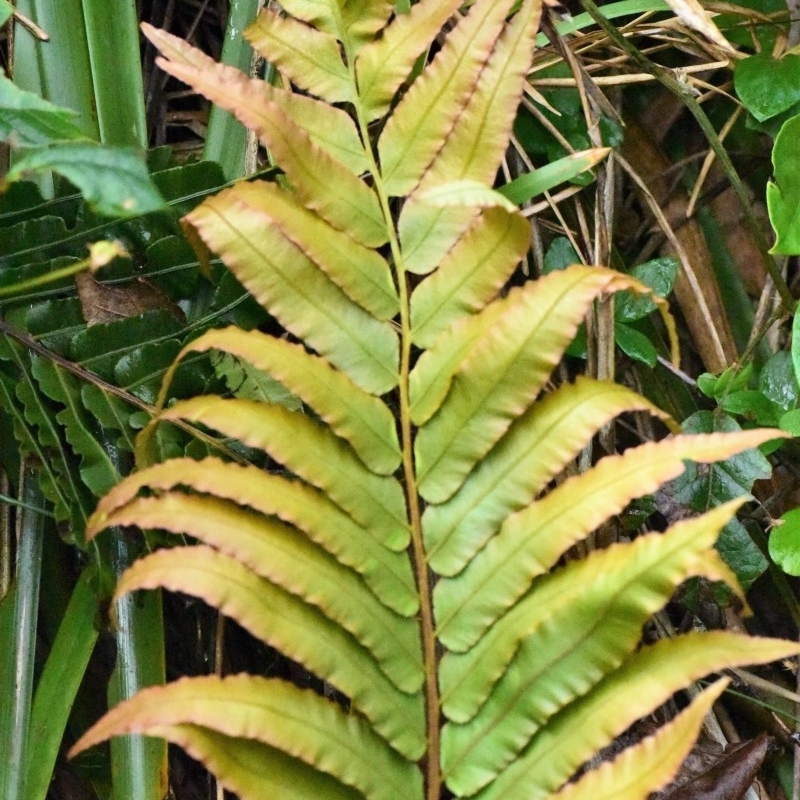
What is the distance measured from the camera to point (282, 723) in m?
0.64

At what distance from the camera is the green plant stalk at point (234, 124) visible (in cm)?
92

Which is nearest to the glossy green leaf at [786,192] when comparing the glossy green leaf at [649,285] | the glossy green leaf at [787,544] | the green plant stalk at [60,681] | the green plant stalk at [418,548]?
the glossy green leaf at [649,285]

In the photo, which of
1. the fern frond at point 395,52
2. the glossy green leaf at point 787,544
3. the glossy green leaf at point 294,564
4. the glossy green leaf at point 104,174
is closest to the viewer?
the glossy green leaf at point 104,174

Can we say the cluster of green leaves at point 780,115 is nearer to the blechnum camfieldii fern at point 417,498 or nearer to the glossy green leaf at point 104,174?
the blechnum camfieldii fern at point 417,498

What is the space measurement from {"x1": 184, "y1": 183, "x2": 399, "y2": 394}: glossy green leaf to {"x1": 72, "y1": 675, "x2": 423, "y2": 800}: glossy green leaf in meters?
0.27

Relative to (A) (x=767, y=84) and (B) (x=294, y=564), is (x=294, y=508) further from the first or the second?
(A) (x=767, y=84)

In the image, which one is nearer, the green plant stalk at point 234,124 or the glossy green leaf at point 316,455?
the glossy green leaf at point 316,455

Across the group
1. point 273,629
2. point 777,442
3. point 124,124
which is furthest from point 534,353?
point 124,124

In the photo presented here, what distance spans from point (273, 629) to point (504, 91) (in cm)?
51

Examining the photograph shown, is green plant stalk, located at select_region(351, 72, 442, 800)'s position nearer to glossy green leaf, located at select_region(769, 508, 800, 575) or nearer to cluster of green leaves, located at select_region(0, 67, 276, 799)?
cluster of green leaves, located at select_region(0, 67, 276, 799)

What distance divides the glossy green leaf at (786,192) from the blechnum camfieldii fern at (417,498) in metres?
0.31

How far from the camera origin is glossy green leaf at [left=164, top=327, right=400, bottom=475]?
685 mm

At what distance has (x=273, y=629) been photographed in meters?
0.65

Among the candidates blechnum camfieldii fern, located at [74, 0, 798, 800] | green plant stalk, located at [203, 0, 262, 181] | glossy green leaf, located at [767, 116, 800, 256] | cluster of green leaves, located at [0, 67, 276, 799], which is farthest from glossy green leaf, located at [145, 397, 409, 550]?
glossy green leaf, located at [767, 116, 800, 256]
